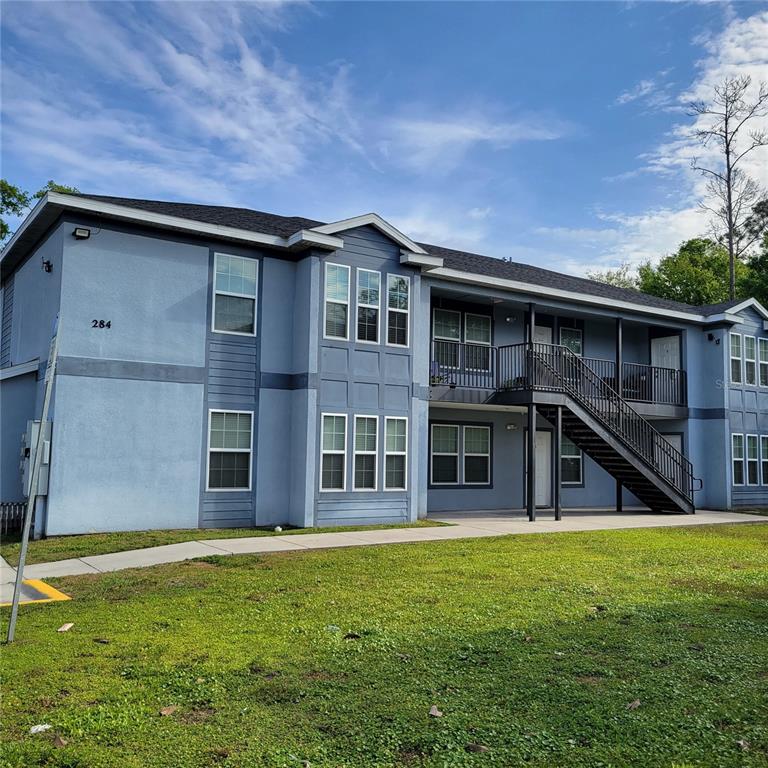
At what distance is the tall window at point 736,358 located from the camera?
22.2 m

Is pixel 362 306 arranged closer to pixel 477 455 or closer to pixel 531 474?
pixel 531 474

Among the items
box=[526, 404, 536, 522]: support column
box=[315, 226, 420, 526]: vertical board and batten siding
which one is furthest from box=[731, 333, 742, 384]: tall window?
box=[315, 226, 420, 526]: vertical board and batten siding

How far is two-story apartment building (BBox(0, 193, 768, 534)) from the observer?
13.1m

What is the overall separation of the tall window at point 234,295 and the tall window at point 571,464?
10595 millimetres

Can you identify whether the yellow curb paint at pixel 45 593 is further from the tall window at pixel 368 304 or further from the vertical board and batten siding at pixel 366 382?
the tall window at pixel 368 304

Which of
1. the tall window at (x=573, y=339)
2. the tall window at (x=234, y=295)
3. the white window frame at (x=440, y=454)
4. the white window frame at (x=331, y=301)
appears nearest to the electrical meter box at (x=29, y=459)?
the tall window at (x=234, y=295)

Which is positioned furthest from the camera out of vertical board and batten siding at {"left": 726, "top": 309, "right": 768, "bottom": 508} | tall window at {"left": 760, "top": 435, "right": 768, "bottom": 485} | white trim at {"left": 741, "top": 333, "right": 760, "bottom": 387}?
tall window at {"left": 760, "top": 435, "right": 768, "bottom": 485}

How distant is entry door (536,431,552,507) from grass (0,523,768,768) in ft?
37.1

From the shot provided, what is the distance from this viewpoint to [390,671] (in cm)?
521

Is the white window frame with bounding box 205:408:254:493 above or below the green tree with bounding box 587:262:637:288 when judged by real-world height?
below

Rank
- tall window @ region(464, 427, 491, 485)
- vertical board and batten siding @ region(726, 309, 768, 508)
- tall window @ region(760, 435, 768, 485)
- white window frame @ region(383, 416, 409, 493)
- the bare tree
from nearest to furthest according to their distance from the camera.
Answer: white window frame @ region(383, 416, 409, 493)
tall window @ region(464, 427, 491, 485)
vertical board and batten siding @ region(726, 309, 768, 508)
tall window @ region(760, 435, 768, 485)
the bare tree

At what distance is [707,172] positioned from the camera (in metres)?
35.8

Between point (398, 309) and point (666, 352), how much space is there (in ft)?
35.6

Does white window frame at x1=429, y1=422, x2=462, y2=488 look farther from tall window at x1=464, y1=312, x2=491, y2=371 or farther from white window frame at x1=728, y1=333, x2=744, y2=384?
white window frame at x1=728, y1=333, x2=744, y2=384
